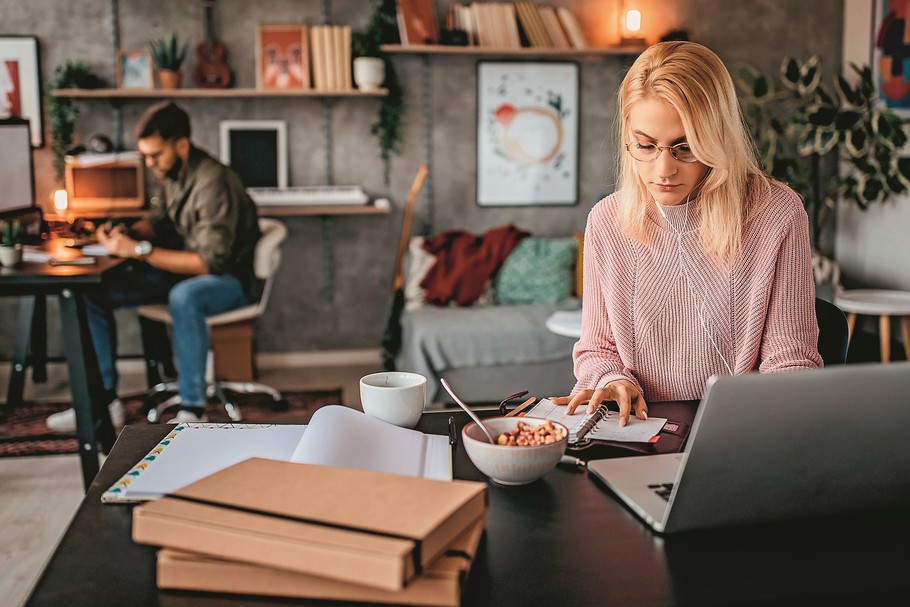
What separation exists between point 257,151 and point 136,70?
720 mm

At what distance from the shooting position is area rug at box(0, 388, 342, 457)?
11.4 ft

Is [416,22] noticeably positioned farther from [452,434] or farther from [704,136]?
Answer: [452,434]

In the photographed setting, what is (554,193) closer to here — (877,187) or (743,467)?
(877,187)

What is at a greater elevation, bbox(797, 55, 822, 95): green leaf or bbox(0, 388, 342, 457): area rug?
bbox(797, 55, 822, 95): green leaf

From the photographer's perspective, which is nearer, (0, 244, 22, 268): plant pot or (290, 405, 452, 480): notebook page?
(290, 405, 452, 480): notebook page

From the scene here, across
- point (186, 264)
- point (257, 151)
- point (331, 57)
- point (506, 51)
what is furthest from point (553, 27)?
point (186, 264)

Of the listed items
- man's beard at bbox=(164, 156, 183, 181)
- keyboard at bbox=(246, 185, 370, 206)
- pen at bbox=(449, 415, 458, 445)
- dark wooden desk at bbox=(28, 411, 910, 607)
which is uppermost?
man's beard at bbox=(164, 156, 183, 181)

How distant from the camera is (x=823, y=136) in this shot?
176 inches

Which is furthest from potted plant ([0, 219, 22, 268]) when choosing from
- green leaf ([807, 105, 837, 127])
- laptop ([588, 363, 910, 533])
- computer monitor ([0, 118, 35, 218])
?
green leaf ([807, 105, 837, 127])

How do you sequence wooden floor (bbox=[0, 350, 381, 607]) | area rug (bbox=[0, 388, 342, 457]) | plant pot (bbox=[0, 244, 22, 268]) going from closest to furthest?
wooden floor (bbox=[0, 350, 381, 607]), plant pot (bbox=[0, 244, 22, 268]), area rug (bbox=[0, 388, 342, 457])

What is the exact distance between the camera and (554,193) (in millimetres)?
4984

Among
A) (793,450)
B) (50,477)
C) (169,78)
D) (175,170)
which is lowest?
(50,477)

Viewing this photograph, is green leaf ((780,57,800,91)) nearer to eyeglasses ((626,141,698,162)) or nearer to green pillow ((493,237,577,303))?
green pillow ((493,237,577,303))

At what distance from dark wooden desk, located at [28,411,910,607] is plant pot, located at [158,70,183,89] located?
3800mm
